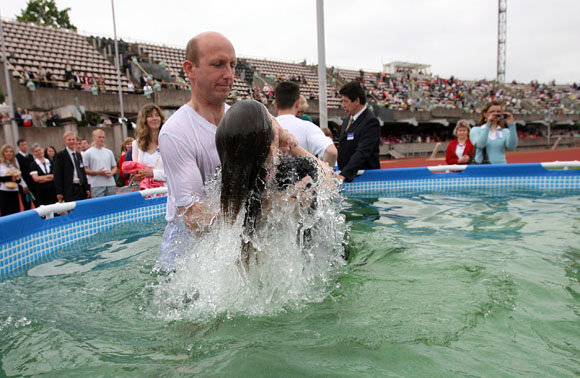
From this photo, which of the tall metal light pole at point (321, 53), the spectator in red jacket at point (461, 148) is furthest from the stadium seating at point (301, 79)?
the spectator in red jacket at point (461, 148)

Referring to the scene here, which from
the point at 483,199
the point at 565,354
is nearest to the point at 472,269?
the point at 565,354

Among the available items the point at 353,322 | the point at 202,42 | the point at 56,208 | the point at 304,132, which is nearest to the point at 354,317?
the point at 353,322

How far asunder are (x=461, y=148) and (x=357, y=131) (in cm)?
307

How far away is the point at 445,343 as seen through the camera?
5.88 ft

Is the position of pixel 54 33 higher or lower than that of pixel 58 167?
higher

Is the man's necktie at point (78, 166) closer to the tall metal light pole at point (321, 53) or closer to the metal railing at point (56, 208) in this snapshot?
the metal railing at point (56, 208)

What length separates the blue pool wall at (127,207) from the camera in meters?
3.54

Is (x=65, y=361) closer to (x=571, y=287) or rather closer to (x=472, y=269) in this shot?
(x=472, y=269)

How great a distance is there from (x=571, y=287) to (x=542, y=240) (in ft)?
4.02

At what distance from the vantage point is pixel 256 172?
1.71 meters

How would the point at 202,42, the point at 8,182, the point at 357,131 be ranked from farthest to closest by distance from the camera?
the point at 8,182 → the point at 357,131 → the point at 202,42

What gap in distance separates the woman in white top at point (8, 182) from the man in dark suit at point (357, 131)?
5799 mm

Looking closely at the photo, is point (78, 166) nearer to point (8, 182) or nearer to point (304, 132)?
point (8, 182)

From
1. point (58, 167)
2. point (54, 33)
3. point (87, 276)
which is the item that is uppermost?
point (54, 33)
